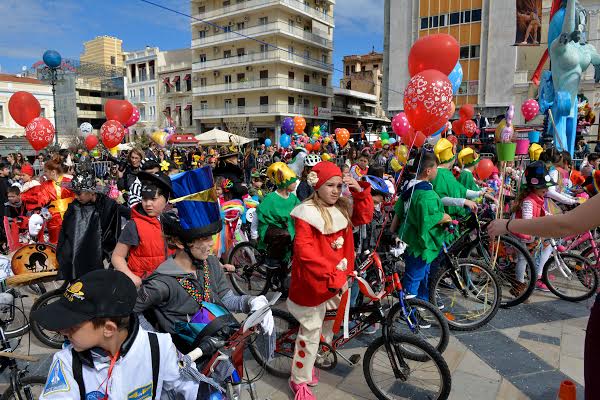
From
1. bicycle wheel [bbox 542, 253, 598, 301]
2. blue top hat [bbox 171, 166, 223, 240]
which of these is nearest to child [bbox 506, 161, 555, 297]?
bicycle wheel [bbox 542, 253, 598, 301]

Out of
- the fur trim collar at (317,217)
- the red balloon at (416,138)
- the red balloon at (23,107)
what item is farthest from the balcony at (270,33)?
the fur trim collar at (317,217)

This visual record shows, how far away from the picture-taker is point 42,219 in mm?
5043

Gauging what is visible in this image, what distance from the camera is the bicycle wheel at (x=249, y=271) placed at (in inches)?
210

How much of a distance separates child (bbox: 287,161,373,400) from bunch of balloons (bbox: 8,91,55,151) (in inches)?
363

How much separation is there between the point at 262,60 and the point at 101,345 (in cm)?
3885

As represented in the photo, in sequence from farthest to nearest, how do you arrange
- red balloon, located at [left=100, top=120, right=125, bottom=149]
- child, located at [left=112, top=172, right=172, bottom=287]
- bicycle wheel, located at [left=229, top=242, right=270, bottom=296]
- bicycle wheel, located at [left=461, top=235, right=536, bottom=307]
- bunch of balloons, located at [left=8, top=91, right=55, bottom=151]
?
1. red balloon, located at [left=100, top=120, right=125, bottom=149]
2. bunch of balloons, located at [left=8, top=91, right=55, bottom=151]
3. bicycle wheel, located at [left=229, top=242, right=270, bottom=296]
4. bicycle wheel, located at [left=461, top=235, right=536, bottom=307]
5. child, located at [left=112, top=172, right=172, bottom=287]

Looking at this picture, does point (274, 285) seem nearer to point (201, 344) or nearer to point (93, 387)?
point (201, 344)

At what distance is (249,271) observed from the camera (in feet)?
17.6

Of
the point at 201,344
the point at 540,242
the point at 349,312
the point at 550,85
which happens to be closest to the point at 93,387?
the point at 201,344

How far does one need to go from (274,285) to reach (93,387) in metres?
3.62

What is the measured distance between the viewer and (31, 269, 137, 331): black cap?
1505 millimetres

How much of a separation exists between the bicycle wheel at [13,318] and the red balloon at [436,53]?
20.4 ft

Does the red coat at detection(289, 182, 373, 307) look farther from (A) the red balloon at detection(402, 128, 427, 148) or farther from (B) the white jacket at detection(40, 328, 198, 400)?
(A) the red balloon at detection(402, 128, 427, 148)

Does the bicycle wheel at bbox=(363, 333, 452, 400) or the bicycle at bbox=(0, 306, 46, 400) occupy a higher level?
the bicycle at bbox=(0, 306, 46, 400)
